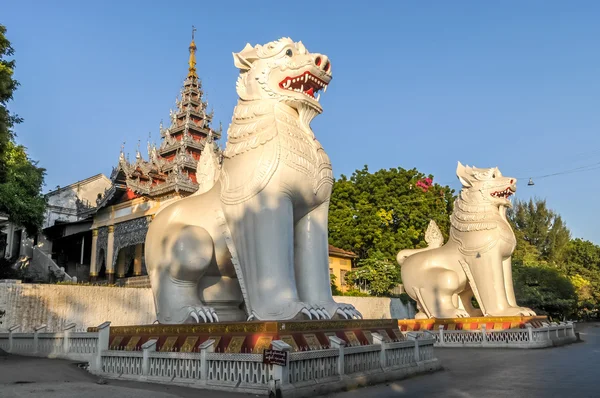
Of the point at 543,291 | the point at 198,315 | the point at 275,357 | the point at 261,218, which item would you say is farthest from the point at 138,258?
the point at 275,357

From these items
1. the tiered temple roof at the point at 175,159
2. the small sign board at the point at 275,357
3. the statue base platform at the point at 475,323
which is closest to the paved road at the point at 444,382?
the small sign board at the point at 275,357

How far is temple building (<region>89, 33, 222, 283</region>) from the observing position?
21281 mm

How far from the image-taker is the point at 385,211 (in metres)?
25.3

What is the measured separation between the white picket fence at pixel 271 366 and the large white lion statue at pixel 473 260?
15.7 ft

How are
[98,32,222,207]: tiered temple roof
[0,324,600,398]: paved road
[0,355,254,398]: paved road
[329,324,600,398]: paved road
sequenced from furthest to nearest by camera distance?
[98,32,222,207]: tiered temple roof, [329,324,600,398]: paved road, [0,324,600,398]: paved road, [0,355,254,398]: paved road

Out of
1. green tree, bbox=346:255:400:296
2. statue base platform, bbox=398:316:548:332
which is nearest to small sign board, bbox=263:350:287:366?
statue base platform, bbox=398:316:548:332

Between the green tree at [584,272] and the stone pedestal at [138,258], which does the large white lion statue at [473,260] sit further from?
the green tree at [584,272]

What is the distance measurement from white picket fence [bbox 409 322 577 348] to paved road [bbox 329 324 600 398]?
5.41 feet

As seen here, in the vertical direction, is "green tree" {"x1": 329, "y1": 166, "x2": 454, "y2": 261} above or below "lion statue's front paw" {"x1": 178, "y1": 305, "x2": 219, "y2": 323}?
above

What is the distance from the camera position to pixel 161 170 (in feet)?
72.3

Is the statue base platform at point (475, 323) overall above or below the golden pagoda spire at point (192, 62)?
below

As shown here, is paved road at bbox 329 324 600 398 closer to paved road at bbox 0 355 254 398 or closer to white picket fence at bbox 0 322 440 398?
white picket fence at bbox 0 322 440 398

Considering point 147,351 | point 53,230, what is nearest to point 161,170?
point 53,230

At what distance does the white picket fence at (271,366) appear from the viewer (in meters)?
4.73
